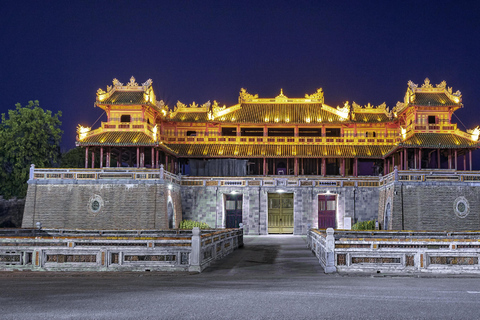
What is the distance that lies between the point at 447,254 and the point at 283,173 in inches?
1197

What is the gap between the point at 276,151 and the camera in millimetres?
43625

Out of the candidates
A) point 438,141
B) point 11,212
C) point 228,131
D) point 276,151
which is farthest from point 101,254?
point 11,212

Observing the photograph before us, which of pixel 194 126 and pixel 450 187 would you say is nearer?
pixel 450 187

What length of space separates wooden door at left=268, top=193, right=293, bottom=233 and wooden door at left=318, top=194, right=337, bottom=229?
2.59m

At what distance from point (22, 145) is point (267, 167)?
22479 mm

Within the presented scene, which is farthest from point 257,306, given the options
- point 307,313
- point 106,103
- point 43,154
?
point 43,154

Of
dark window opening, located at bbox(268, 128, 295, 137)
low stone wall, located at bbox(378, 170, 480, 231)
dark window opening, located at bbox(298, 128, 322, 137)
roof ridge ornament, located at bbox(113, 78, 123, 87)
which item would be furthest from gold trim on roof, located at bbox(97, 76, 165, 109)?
low stone wall, located at bbox(378, 170, 480, 231)

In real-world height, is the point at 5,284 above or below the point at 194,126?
below

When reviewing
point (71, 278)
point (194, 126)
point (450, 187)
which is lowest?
point (71, 278)

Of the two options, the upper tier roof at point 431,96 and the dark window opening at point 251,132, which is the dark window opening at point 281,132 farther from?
the upper tier roof at point 431,96

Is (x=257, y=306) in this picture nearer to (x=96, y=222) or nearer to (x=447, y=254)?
(x=447, y=254)

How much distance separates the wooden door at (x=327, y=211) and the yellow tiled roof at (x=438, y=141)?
25.6 feet

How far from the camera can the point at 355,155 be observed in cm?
4281

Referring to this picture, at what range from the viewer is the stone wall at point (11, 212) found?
162 feet
